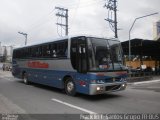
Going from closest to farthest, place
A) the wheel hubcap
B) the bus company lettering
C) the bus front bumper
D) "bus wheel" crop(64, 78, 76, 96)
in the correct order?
the bus front bumper < "bus wheel" crop(64, 78, 76, 96) < the wheel hubcap < the bus company lettering

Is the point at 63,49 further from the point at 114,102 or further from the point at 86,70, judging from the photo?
the point at 114,102

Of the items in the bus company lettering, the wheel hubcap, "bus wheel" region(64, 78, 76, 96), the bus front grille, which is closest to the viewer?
the bus front grille

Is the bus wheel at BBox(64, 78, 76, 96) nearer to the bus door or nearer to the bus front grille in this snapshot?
the bus door

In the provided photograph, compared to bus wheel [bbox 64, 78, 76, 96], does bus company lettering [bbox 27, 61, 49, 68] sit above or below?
above

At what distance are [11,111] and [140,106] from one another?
499cm

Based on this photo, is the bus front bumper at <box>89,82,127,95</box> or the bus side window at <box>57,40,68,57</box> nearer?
the bus front bumper at <box>89,82,127,95</box>

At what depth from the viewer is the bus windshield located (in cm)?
1133

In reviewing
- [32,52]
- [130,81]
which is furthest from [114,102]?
[130,81]

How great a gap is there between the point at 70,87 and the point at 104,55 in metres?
2.70

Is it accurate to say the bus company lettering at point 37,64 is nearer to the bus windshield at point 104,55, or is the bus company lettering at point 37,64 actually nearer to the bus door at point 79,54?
the bus door at point 79,54

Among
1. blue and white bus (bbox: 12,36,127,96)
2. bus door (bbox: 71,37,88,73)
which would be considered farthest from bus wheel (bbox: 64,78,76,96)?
bus door (bbox: 71,37,88,73)

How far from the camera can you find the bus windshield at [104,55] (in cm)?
1133

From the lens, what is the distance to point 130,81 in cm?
2266

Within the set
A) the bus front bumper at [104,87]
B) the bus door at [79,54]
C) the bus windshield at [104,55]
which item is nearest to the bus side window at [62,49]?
the bus door at [79,54]
